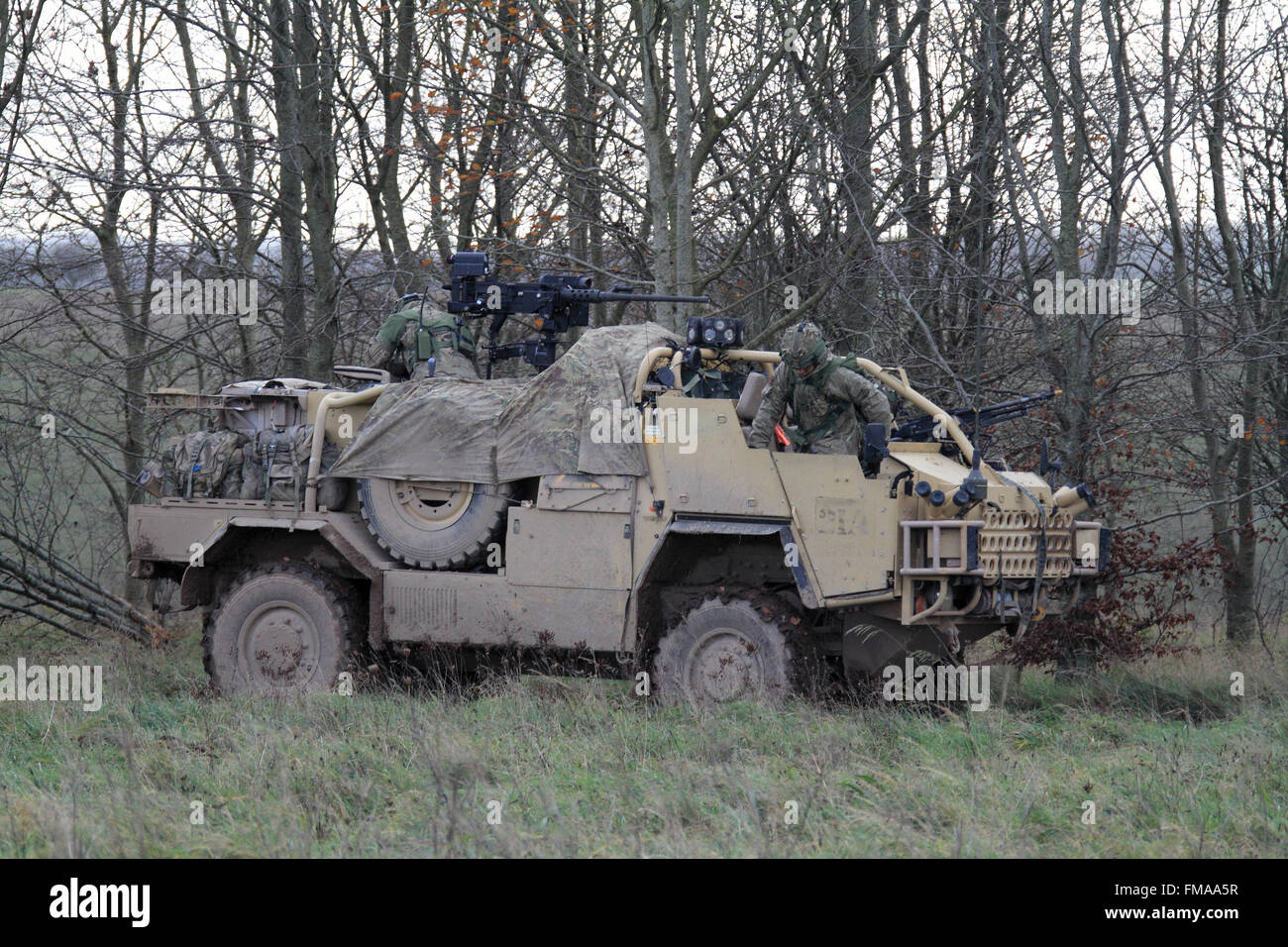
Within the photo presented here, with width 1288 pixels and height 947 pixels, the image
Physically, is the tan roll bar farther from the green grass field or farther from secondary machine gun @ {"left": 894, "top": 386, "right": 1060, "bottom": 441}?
secondary machine gun @ {"left": 894, "top": 386, "right": 1060, "bottom": 441}

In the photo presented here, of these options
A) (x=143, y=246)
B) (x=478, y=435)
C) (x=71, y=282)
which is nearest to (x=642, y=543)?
(x=478, y=435)

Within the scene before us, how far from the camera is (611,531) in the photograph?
8602 millimetres

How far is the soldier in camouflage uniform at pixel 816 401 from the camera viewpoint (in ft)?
27.1

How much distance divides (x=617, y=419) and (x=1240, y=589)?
701 centimetres

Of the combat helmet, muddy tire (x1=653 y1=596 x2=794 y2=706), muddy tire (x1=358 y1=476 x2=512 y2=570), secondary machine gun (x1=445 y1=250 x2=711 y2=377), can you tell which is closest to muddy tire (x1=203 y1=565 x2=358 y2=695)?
muddy tire (x1=358 y1=476 x2=512 y2=570)

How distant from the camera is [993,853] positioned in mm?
5199

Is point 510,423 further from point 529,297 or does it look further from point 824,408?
point 824,408

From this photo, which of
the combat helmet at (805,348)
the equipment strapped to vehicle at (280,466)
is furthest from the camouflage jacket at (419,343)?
the combat helmet at (805,348)

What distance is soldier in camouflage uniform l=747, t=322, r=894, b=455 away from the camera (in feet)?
27.1

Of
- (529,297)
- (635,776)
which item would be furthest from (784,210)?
(635,776)

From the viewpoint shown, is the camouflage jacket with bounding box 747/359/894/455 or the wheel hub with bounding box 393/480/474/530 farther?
the wheel hub with bounding box 393/480/474/530

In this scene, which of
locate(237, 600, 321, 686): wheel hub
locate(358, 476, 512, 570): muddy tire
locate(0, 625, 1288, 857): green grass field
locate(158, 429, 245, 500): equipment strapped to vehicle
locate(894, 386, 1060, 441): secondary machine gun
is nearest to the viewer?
locate(0, 625, 1288, 857): green grass field

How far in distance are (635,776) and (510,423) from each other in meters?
3.16

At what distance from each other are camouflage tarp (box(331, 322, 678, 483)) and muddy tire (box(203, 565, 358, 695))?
920 mm
